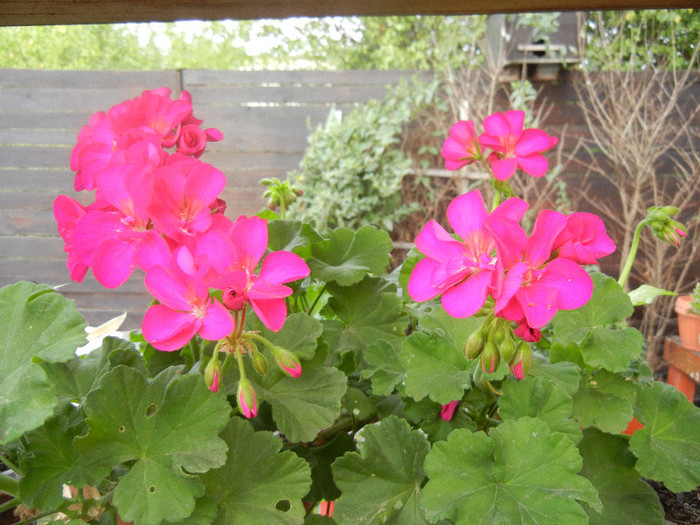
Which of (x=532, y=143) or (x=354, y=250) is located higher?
(x=532, y=143)

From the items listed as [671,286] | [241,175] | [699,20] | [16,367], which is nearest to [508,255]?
[16,367]

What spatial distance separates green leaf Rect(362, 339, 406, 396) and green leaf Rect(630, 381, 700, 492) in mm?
245

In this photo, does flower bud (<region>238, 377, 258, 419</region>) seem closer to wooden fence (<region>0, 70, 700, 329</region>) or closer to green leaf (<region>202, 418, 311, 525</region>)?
green leaf (<region>202, 418, 311, 525</region>)

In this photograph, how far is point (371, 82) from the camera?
2992 millimetres

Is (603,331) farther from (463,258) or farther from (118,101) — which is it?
(118,101)

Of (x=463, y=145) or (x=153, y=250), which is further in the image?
(x=463, y=145)

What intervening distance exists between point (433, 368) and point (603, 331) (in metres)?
0.20

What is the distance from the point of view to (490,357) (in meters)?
0.45

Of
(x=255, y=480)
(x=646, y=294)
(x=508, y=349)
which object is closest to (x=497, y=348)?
(x=508, y=349)

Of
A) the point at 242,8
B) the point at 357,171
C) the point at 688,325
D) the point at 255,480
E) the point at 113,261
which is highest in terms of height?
the point at 242,8

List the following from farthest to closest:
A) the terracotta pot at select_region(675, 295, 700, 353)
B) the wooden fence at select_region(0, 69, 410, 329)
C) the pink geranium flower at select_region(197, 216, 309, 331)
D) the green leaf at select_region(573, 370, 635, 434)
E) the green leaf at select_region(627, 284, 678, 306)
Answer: the wooden fence at select_region(0, 69, 410, 329) < the terracotta pot at select_region(675, 295, 700, 353) < the green leaf at select_region(627, 284, 678, 306) < the green leaf at select_region(573, 370, 635, 434) < the pink geranium flower at select_region(197, 216, 309, 331)

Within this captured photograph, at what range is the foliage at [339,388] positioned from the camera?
16.5 inches

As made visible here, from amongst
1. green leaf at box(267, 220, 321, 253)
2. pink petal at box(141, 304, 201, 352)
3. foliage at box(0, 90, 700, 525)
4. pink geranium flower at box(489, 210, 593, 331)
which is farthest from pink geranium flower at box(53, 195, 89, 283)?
pink geranium flower at box(489, 210, 593, 331)

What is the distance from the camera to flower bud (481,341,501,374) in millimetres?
454
